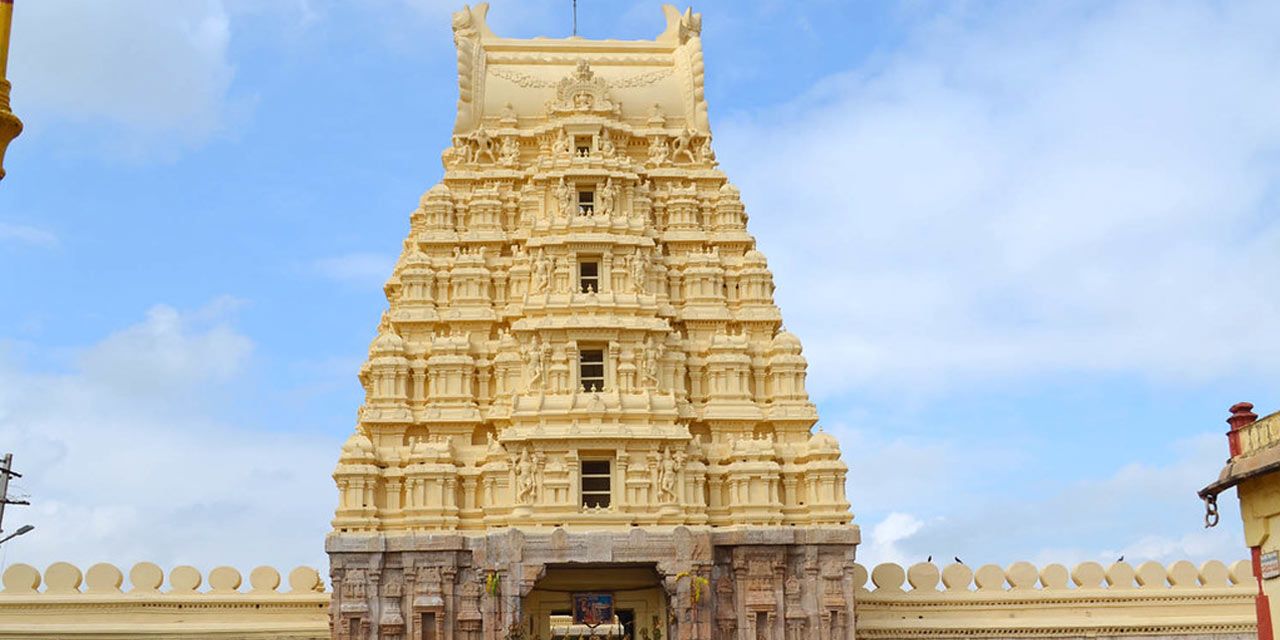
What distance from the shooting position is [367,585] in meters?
32.8

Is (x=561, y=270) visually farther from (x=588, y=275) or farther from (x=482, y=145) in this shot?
(x=482, y=145)

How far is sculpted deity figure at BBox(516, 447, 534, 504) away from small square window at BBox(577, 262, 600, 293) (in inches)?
205

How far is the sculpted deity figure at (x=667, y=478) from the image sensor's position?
109 feet

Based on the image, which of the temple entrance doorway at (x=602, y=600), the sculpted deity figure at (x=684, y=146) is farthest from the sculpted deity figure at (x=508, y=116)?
the temple entrance doorway at (x=602, y=600)

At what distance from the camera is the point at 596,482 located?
34.2 m

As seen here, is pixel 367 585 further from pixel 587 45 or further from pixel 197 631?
pixel 587 45

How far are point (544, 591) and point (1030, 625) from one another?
12.3m

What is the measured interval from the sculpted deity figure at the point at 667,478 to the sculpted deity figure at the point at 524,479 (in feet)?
10.0

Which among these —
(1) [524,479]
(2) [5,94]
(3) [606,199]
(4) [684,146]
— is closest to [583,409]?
(1) [524,479]

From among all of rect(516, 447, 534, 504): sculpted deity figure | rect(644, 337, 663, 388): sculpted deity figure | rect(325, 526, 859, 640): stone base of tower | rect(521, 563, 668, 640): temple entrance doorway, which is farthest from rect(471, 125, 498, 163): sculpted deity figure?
rect(521, 563, 668, 640): temple entrance doorway

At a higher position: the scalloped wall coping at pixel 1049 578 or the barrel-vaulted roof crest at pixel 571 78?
the barrel-vaulted roof crest at pixel 571 78

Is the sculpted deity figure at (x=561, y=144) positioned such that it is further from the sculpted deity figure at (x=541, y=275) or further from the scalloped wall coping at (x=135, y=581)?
the scalloped wall coping at (x=135, y=581)

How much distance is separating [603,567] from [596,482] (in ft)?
6.88

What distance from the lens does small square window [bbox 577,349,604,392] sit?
35281 millimetres
